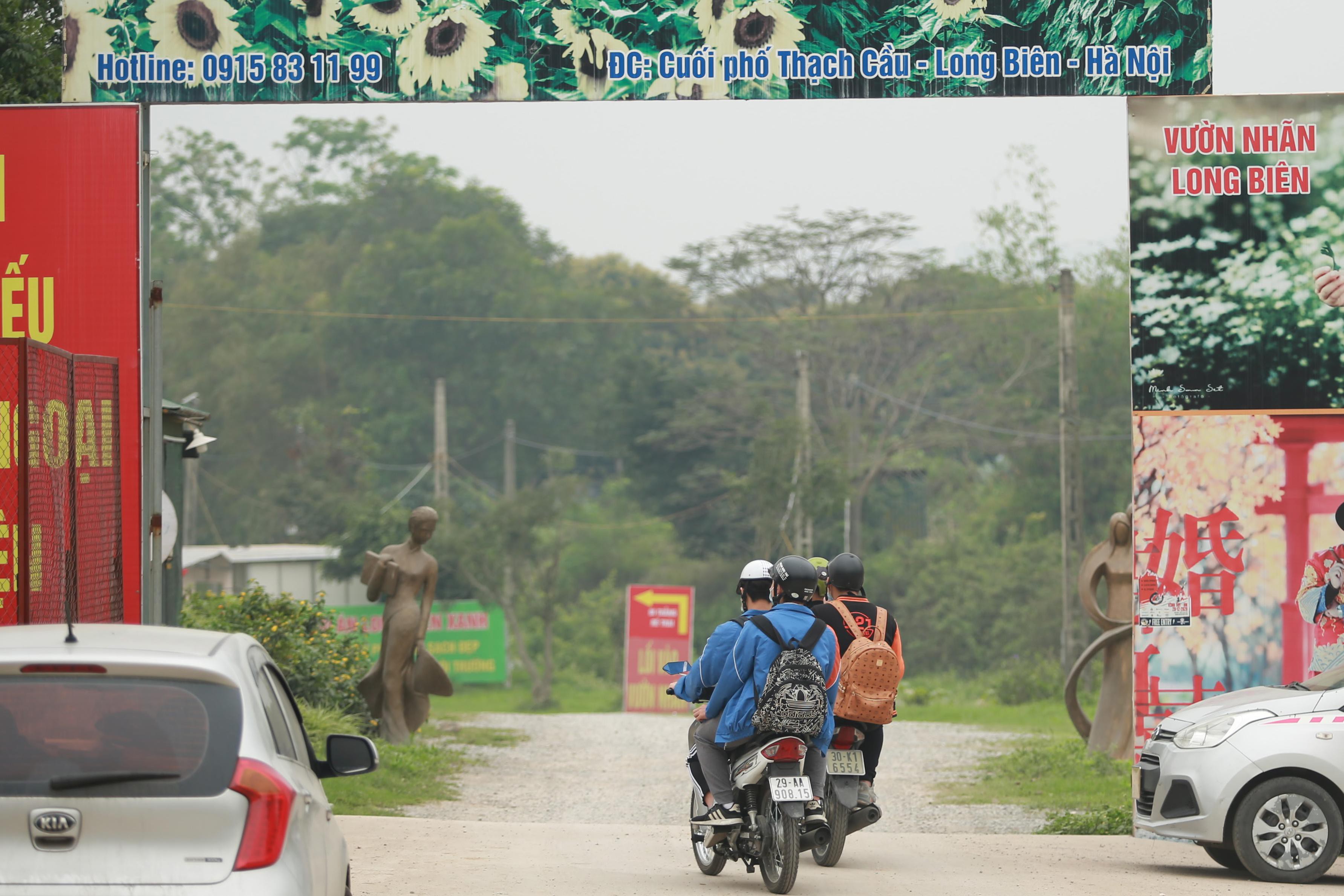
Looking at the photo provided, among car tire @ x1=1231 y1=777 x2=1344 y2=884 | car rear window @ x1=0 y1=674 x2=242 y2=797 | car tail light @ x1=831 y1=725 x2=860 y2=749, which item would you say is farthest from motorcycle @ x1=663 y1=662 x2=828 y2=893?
car rear window @ x1=0 y1=674 x2=242 y2=797

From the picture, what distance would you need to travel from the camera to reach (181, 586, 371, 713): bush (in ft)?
55.6

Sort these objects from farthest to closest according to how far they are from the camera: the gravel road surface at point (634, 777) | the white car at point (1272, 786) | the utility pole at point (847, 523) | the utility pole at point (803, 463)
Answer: the utility pole at point (847, 523) → the utility pole at point (803, 463) → the gravel road surface at point (634, 777) → the white car at point (1272, 786)

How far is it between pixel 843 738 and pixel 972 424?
1406 inches

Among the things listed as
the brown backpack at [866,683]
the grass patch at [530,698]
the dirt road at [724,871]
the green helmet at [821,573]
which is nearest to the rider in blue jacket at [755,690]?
the dirt road at [724,871]

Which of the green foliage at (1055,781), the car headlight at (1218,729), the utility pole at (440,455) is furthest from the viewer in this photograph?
the utility pole at (440,455)

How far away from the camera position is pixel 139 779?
475 centimetres

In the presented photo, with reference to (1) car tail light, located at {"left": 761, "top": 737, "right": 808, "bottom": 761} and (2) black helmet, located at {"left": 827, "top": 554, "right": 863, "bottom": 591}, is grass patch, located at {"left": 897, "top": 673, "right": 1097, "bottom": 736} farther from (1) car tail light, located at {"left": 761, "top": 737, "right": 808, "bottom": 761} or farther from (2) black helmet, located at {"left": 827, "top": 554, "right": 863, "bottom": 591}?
(1) car tail light, located at {"left": 761, "top": 737, "right": 808, "bottom": 761}

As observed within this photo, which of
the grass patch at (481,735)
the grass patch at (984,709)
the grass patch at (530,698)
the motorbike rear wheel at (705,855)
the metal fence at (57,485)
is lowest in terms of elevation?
the grass patch at (530,698)

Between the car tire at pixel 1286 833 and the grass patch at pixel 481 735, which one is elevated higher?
the car tire at pixel 1286 833

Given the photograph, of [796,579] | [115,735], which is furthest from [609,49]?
[115,735]

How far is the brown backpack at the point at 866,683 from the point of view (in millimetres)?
10328

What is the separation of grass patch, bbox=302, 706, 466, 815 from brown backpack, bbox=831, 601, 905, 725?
15.6 feet

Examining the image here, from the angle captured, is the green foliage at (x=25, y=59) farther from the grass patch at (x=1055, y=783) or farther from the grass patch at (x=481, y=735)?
the grass patch at (x=481, y=735)

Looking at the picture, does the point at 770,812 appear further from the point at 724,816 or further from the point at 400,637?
the point at 400,637
